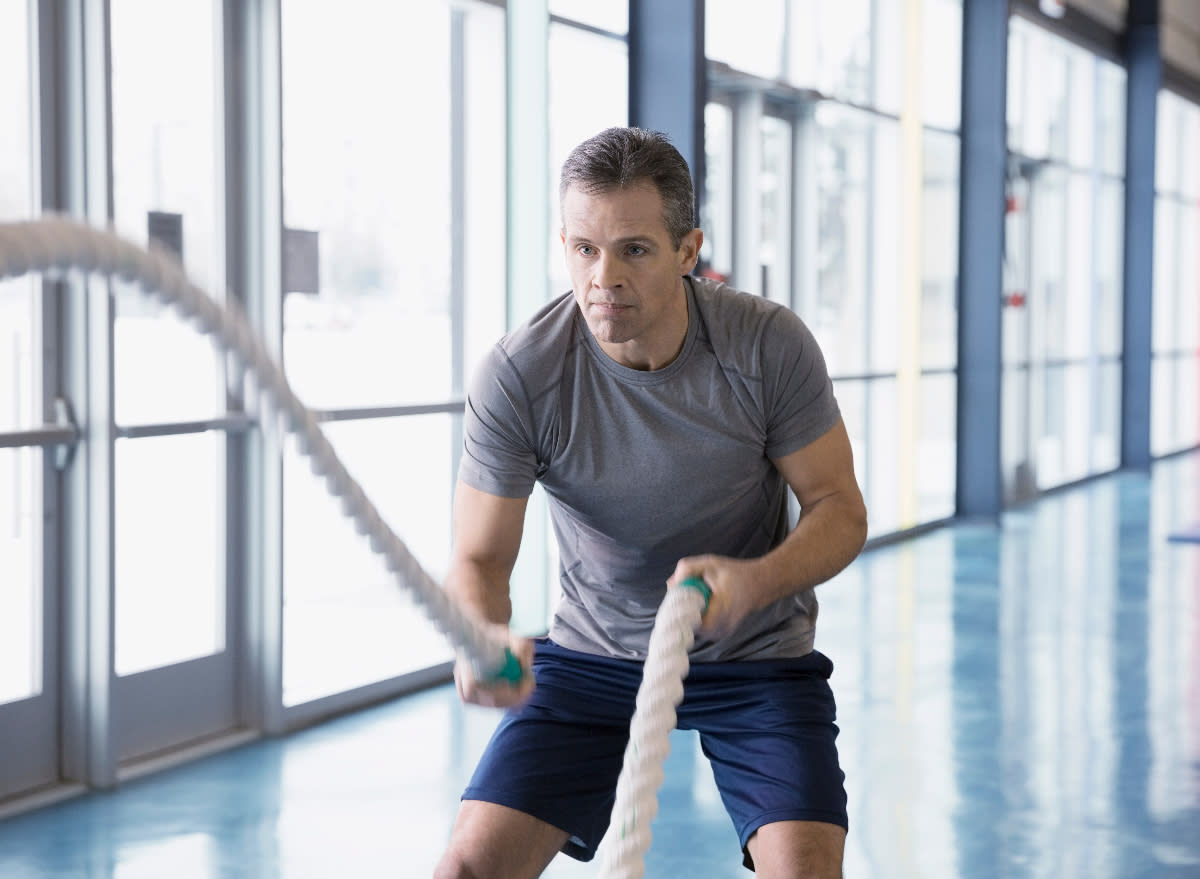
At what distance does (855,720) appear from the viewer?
→ 4.47 metres

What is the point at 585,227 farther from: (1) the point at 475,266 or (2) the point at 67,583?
(1) the point at 475,266

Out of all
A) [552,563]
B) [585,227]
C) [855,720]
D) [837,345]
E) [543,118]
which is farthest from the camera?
[837,345]

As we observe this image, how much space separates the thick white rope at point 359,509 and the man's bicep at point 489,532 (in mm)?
328

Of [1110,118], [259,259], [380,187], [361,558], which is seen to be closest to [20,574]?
[259,259]

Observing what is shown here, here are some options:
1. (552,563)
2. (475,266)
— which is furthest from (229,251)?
(552,563)

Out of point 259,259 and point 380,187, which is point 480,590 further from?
point 380,187

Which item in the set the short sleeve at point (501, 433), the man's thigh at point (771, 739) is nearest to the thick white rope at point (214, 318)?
the short sleeve at point (501, 433)

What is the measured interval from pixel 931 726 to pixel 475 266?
2188 millimetres

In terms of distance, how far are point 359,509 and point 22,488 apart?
8.60ft

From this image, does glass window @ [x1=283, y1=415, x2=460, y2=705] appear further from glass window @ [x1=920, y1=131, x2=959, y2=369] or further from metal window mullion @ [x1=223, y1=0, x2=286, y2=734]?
glass window @ [x1=920, y1=131, x2=959, y2=369]

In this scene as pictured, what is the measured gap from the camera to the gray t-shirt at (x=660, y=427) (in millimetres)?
2186

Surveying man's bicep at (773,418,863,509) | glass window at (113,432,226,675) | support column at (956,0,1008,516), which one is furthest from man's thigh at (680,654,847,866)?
support column at (956,0,1008,516)

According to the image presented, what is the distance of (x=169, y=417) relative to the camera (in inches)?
159

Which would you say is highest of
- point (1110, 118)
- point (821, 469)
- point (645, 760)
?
point (1110, 118)
